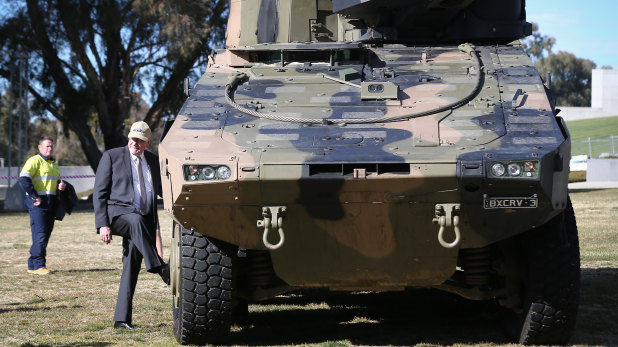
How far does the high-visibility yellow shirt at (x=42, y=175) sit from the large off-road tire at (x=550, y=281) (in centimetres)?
725

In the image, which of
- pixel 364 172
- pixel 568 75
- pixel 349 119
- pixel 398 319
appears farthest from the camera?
pixel 568 75

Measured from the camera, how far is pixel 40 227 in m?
12.5

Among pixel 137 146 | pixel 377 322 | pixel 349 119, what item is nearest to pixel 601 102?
pixel 377 322

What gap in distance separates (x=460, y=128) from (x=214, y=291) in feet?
6.48

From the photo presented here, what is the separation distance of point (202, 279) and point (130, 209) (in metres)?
1.35

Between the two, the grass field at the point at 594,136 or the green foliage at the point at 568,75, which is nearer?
the grass field at the point at 594,136

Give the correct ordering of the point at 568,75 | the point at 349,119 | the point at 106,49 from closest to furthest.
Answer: the point at 349,119
the point at 106,49
the point at 568,75

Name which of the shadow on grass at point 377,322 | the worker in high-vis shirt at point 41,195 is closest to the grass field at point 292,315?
the shadow on grass at point 377,322

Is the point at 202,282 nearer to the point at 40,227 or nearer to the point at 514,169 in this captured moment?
the point at 514,169

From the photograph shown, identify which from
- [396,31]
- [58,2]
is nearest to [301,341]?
[396,31]

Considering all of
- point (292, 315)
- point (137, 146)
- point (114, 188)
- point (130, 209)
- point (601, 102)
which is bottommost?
point (292, 315)

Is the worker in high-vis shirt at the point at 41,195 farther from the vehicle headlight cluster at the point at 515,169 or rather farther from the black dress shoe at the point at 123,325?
the vehicle headlight cluster at the point at 515,169

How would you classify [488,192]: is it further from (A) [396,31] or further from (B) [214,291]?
(A) [396,31]

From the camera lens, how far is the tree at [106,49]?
1220 inches
